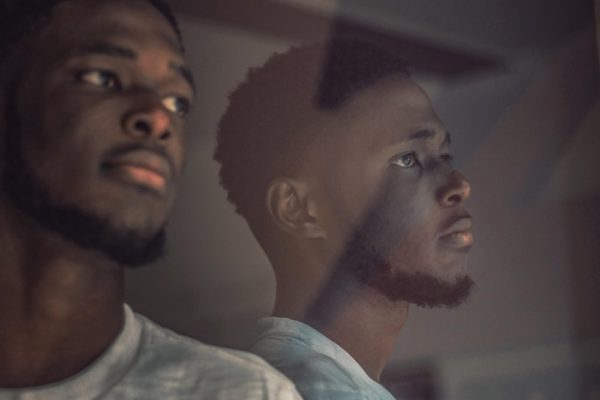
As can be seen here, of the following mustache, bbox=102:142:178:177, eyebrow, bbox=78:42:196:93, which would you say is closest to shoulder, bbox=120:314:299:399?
mustache, bbox=102:142:178:177

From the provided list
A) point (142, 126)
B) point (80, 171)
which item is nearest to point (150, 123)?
point (142, 126)

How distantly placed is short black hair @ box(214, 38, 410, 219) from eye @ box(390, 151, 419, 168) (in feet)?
0.43

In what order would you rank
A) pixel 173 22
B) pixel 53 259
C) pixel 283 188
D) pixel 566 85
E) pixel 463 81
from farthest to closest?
1. pixel 566 85
2. pixel 463 81
3. pixel 283 188
4. pixel 173 22
5. pixel 53 259

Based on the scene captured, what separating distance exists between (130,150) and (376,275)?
1.61ft

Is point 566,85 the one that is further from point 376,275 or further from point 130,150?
point 130,150

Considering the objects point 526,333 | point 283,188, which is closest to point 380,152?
point 283,188

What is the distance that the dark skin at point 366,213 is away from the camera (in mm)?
1396

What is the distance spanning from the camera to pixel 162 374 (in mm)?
1182

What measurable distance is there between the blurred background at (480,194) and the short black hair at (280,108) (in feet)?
0.08

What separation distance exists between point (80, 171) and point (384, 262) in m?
0.55

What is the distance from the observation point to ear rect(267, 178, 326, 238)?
139 cm

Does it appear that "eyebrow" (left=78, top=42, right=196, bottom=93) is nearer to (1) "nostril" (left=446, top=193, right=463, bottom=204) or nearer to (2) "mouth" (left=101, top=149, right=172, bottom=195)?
(2) "mouth" (left=101, top=149, right=172, bottom=195)

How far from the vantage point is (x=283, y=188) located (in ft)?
4.58

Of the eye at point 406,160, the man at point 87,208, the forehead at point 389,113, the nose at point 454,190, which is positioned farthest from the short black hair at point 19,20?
the nose at point 454,190
